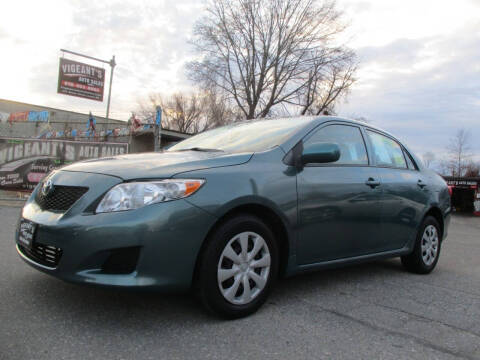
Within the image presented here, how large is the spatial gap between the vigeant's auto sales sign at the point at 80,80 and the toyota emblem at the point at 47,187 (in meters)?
34.4

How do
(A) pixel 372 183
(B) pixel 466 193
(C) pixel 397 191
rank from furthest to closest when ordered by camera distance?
(B) pixel 466 193 → (C) pixel 397 191 → (A) pixel 372 183

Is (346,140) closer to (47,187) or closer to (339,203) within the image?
(339,203)

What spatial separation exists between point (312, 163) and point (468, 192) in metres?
16.2

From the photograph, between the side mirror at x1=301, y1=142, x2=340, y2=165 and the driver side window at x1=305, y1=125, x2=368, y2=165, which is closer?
the side mirror at x1=301, y1=142, x2=340, y2=165

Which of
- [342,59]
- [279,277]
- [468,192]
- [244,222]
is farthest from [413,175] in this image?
[342,59]

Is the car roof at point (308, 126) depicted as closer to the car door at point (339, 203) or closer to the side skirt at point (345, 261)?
the car door at point (339, 203)

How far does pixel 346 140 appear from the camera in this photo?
378cm

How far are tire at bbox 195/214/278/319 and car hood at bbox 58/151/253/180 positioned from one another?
1.34 feet

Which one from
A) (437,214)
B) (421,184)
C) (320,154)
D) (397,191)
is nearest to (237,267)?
(320,154)

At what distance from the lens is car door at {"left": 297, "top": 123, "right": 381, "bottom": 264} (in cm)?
Answer: 310

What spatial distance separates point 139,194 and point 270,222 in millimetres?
1001

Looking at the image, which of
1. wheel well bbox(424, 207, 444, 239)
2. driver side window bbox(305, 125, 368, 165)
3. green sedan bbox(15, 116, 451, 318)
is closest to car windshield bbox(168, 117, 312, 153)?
green sedan bbox(15, 116, 451, 318)

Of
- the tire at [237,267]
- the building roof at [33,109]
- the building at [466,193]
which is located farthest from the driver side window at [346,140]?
the building roof at [33,109]

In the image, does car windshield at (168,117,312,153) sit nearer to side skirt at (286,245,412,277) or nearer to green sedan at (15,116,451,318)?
green sedan at (15,116,451,318)
